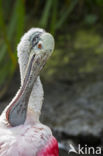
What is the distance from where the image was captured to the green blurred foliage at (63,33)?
265 inches

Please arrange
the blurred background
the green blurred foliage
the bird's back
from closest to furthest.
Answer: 1. the bird's back
2. the blurred background
3. the green blurred foliage

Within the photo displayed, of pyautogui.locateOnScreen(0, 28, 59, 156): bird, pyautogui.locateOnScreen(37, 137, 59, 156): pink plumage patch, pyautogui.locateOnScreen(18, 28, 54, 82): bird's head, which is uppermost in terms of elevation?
pyautogui.locateOnScreen(18, 28, 54, 82): bird's head

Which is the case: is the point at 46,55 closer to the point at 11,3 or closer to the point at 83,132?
the point at 83,132

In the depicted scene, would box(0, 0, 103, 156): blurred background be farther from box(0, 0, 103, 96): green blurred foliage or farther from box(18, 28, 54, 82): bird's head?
box(18, 28, 54, 82): bird's head

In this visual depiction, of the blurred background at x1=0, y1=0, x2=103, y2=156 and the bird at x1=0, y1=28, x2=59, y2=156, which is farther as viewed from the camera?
the blurred background at x1=0, y1=0, x2=103, y2=156

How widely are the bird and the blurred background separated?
107 centimetres

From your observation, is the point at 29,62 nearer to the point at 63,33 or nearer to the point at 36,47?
the point at 36,47

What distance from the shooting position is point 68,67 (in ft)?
23.2

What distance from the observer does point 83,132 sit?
584cm

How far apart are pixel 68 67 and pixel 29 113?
2.48m

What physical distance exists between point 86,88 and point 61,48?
1112mm

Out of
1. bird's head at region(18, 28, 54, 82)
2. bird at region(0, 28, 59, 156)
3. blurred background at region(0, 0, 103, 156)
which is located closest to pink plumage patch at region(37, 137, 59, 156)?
bird at region(0, 28, 59, 156)

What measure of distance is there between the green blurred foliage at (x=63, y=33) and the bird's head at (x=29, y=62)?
5.50 ft

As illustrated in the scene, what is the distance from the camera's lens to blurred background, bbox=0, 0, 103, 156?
6.02m
